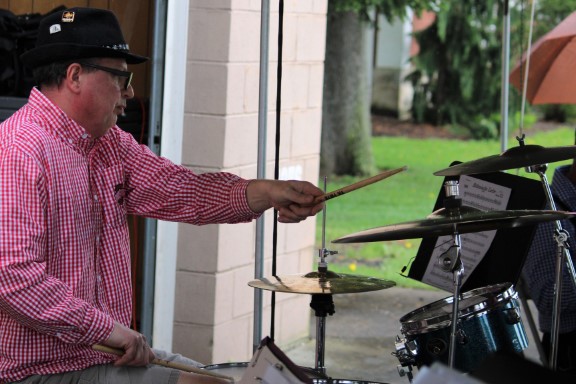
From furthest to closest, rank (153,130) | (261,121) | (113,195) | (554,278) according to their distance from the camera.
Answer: (153,130), (554,278), (261,121), (113,195)

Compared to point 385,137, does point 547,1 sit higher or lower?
higher

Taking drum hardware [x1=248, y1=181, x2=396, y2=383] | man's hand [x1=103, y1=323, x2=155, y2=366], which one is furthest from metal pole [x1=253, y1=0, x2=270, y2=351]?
man's hand [x1=103, y1=323, x2=155, y2=366]

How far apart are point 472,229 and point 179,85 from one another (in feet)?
6.95

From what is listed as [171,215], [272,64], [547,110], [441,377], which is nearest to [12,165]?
[171,215]

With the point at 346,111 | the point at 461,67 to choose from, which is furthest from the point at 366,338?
the point at 461,67

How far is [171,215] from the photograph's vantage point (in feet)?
10.4

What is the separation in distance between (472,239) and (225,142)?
58.7 inches

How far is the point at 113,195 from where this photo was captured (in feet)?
9.81

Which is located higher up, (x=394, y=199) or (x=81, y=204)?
(x=81, y=204)

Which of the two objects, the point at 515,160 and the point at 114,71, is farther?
the point at 515,160

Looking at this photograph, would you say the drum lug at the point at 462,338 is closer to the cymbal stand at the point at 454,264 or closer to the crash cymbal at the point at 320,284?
the cymbal stand at the point at 454,264

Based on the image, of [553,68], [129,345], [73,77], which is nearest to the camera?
[129,345]

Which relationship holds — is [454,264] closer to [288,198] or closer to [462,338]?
[462,338]

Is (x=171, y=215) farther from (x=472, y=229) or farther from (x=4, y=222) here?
(x=472, y=229)
